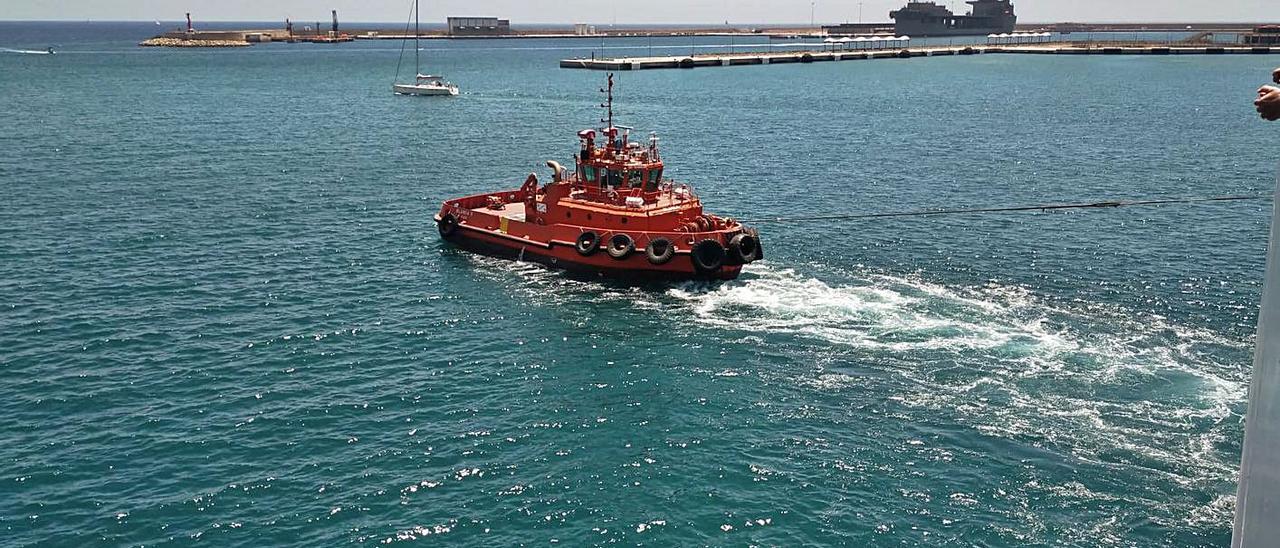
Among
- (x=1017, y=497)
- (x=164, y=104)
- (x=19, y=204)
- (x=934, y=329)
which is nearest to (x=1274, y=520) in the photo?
(x=1017, y=497)

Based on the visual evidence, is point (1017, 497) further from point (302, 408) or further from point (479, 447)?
point (302, 408)

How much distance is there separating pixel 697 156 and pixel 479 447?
60055 mm

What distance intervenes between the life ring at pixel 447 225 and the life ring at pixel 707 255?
15.2 metres

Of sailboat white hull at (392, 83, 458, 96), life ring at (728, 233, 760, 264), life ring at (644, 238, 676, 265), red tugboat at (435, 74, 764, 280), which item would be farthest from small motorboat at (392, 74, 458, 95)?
life ring at (728, 233, 760, 264)

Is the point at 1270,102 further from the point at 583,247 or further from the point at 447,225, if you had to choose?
the point at 447,225

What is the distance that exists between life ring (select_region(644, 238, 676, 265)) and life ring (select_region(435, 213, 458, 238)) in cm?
1325

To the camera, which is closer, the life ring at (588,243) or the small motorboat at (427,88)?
the life ring at (588,243)

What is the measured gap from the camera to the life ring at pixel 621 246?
47.9 meters

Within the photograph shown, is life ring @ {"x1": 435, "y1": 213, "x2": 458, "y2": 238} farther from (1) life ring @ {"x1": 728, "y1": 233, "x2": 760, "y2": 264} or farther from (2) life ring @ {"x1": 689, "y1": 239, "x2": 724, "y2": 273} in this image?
(1) life ring @ {"x1": 728, "y1": 233, "x2": 760, "y2": 264}

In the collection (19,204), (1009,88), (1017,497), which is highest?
(1009,88)

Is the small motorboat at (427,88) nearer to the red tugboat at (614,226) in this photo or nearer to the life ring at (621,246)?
the red tugboat at (614,226)

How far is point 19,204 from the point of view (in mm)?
62969

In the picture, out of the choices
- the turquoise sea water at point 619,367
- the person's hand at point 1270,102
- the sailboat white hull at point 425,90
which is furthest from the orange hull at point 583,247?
the sailboat white hull at point 425,90

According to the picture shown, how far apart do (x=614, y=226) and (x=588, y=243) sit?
162 centimetres
